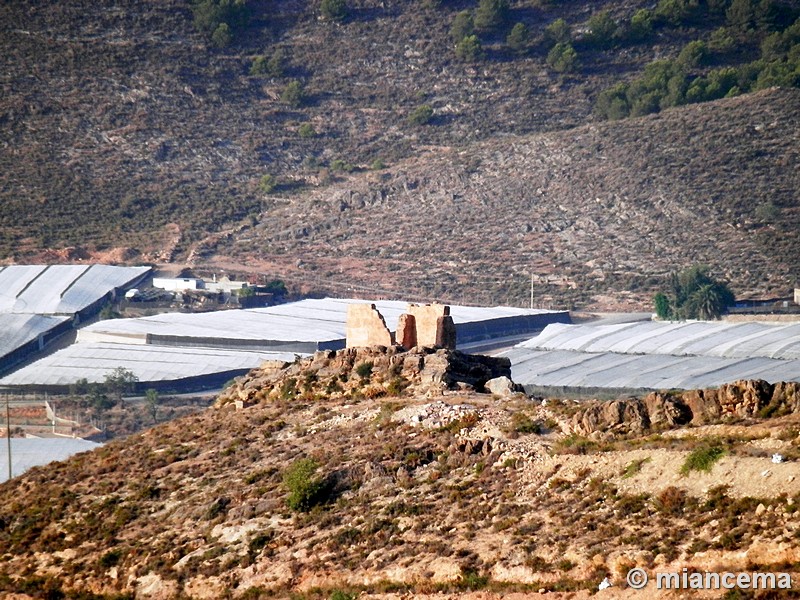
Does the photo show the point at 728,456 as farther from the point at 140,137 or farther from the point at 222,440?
the point at 140,137

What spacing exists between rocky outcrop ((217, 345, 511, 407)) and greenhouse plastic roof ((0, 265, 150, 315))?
5748 cm

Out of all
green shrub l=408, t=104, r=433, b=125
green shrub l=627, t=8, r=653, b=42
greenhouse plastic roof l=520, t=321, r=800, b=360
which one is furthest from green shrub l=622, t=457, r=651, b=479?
green shrub l=627, t=8, r=653, b=42

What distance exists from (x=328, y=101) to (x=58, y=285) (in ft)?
180

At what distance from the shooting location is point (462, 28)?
498 feet

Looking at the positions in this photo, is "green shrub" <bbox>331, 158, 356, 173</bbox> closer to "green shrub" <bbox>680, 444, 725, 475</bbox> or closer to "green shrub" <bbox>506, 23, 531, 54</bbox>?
"green shrub" <bbox>506, 23, 531, 54</bbox>

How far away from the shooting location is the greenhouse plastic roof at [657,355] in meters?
63.9

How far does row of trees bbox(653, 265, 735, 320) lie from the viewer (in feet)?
291

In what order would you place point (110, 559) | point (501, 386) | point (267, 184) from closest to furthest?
point (110, 559), point (501, 386), point (267, 184)

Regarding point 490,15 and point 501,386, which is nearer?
point 501,386

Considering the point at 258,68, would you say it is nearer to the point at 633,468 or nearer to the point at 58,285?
the point at 58,285

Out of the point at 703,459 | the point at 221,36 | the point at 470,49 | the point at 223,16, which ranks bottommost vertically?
the point at 703,459

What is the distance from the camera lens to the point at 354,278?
107062mm

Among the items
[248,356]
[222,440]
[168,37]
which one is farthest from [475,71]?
[222,440]

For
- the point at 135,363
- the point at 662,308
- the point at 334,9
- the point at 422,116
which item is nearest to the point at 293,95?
the point at 422,116
